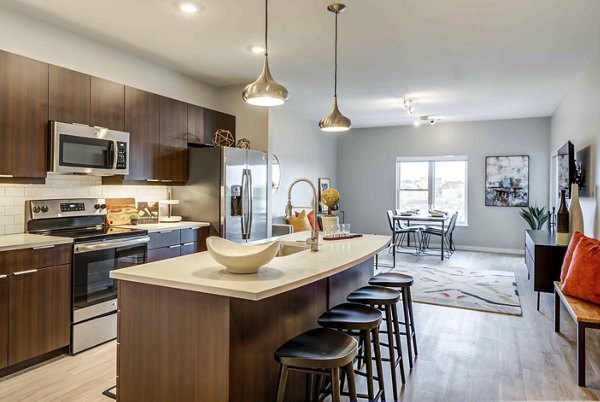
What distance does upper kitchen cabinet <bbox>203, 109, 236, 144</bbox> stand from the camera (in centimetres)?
501

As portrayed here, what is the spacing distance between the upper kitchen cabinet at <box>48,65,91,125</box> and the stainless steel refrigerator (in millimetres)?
1339

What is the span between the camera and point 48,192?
3539mm

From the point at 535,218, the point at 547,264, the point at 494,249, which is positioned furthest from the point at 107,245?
the point at 494,249

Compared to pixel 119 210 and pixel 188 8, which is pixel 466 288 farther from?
pixel 188 8

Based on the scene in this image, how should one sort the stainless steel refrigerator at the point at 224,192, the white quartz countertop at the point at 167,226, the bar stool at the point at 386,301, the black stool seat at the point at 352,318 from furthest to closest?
the stainless steel refrigerator at the point at 224,192 < the white quartz countertop at the point at 167,226 < the bar stool at the point at 386,301 < the black stool seat at the point at 352,318

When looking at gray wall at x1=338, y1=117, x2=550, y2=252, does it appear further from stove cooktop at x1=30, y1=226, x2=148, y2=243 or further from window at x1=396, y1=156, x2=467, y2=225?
stove cooktop at x1=30, y1=226, x2=148, y2=243

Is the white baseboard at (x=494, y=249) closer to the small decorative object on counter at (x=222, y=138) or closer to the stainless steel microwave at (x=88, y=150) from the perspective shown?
the small decorative object on counter at (x=222, y=138)

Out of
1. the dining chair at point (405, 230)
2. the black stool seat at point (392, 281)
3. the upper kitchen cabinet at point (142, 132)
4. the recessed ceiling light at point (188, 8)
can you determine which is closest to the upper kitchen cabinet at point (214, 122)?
the upper kitchen cabinet at point (142, 132)

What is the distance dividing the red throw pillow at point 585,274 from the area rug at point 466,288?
1164 millimetres

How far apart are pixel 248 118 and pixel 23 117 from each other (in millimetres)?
2915

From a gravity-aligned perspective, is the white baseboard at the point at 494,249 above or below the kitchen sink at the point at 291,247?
below

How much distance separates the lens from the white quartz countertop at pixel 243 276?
5.60ft

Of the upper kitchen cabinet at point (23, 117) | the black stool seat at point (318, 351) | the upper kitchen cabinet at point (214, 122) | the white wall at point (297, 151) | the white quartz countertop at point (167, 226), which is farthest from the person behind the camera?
the white wall at point (297, 151)

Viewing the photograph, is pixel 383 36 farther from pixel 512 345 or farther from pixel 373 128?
pixel 373 128
